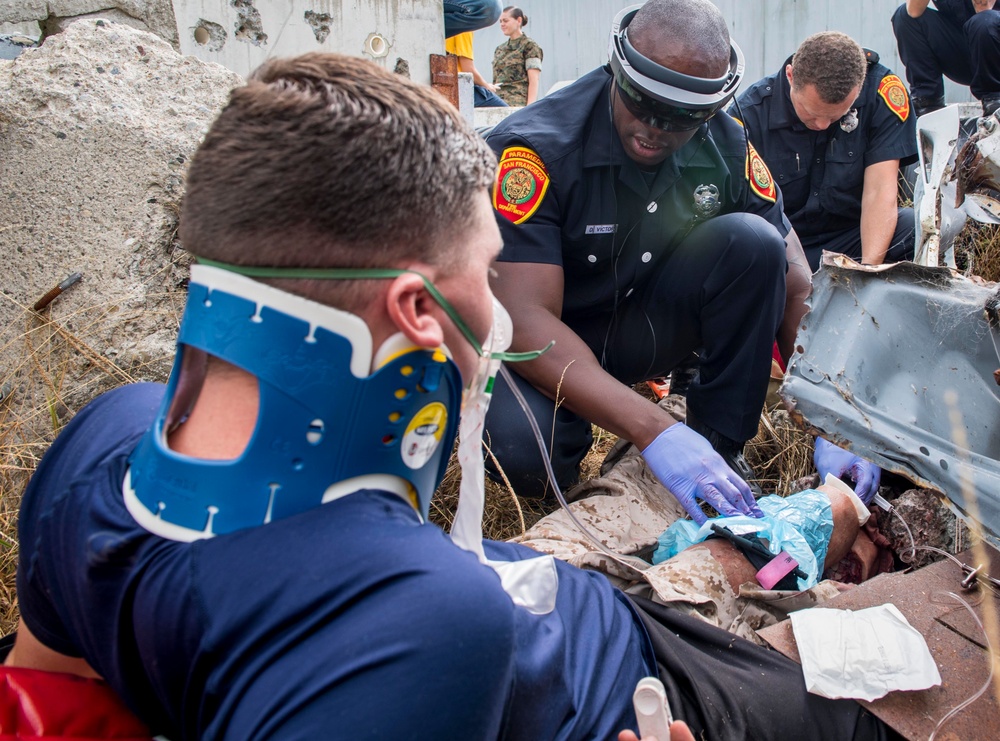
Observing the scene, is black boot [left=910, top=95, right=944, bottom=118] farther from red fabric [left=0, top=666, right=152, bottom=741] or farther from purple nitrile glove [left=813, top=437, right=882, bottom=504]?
red fabric [left=0, top=666, right=152, bottom=741]

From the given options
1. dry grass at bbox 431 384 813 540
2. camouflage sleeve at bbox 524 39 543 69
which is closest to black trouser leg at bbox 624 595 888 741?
dry grass at bbox 431 384 813 540

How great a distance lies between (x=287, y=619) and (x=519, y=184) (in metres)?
1.86

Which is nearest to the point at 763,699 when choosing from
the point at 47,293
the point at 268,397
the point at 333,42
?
the point at 268,397

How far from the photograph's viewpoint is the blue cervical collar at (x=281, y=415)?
33.0 inches

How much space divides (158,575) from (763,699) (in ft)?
3.44

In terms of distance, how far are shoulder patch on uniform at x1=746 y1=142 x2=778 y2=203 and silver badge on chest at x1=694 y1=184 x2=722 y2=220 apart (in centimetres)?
13

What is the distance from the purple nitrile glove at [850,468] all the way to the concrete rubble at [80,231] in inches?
76.2

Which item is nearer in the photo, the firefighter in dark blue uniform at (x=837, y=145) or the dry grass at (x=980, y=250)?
the dry grass at (x=980, y=250)

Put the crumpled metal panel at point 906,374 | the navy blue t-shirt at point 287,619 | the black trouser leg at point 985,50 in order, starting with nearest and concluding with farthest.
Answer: the navy blue t-shirt at point 287,619 < the crumpled metal panel at point 906,374 < the black trouser leg at point 985,50

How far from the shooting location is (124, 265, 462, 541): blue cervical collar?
2.75ft

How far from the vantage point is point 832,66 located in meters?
3.49

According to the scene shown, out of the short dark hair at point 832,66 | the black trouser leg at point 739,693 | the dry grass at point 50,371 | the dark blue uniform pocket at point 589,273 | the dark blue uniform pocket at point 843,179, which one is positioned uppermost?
the short dark hair at point 832,66

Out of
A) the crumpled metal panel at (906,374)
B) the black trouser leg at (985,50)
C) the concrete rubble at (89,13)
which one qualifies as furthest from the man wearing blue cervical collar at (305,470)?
the black trouser leg at (985,50)

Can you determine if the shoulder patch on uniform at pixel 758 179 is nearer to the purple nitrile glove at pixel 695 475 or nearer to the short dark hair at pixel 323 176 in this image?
the purple nitrile glove at pixel 695 475
